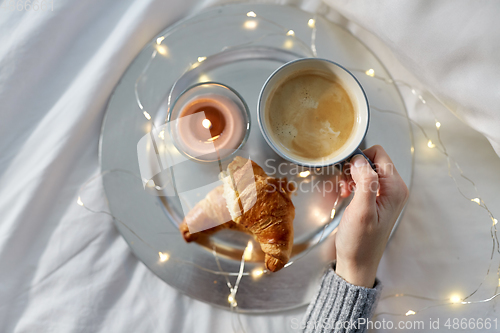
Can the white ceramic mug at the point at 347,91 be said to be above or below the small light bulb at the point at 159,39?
below

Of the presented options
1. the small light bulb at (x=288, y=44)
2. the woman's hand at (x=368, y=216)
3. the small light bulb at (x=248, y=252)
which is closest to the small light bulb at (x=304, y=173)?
the woman's hand at (x=368, y=216)

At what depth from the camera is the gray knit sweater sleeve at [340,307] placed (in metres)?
0.76

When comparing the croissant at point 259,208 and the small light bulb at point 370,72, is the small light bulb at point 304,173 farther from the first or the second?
the small light bulb at point 370,72

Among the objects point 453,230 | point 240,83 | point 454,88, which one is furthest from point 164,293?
point 454,88

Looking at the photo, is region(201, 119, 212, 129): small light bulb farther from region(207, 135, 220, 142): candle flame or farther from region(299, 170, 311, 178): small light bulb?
region(299, 170, 311, 178): small light bulb

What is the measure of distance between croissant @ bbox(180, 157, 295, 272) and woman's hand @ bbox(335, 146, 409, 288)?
14cm

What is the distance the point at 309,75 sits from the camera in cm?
77

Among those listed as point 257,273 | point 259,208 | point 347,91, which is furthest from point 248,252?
point 347,91

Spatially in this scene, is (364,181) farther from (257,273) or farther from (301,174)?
(257,273)

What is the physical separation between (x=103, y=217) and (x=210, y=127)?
40 centimetres

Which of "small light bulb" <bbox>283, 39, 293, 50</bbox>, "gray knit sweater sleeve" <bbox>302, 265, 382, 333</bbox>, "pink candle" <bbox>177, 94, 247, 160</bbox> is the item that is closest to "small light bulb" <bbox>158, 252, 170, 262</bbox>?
"pink candle" <bbox>177, 94, 247, 160</bbox>

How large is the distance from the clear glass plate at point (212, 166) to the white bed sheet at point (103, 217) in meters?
0.06

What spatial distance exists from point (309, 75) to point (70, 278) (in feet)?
2.77

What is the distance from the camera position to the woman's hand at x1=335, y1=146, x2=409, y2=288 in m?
0.69
